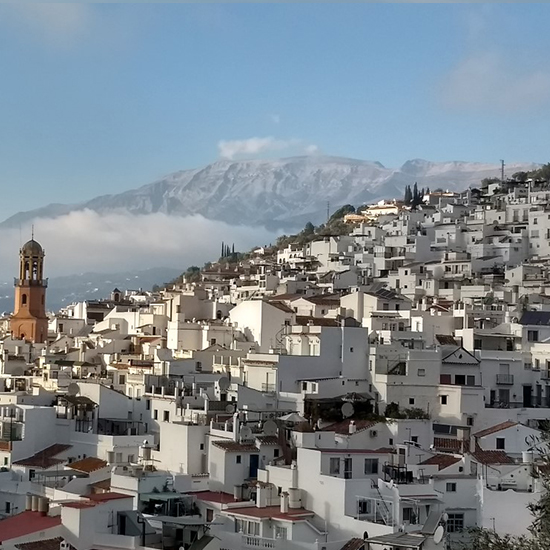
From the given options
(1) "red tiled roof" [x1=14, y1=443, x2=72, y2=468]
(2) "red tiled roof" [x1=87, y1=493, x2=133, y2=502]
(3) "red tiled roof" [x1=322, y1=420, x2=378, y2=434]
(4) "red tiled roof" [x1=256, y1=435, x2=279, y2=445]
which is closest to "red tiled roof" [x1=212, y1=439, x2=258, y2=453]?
(4) "red tiled roof" [x1=256, y1=435, x2=279, y2=445]

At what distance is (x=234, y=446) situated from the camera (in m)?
31.5

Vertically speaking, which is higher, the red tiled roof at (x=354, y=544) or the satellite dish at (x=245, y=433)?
the satellite dish at (x=245, y=433)

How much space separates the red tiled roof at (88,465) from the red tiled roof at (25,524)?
4079 mm

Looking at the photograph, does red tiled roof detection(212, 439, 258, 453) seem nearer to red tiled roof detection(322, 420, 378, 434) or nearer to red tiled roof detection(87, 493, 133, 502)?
red tiled roof detection(322, 420, 378, 434)

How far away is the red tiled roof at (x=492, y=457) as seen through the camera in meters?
29.9

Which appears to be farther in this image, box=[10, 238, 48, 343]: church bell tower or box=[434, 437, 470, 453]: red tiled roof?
box=[10, 238, 48, 343]: church bell tower

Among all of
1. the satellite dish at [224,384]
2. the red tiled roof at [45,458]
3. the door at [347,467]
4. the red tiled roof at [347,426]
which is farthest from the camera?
the satellite dish at [224,384]

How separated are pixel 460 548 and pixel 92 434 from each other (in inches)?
553

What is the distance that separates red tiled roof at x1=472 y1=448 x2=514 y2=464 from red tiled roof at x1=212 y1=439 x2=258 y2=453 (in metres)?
5.67

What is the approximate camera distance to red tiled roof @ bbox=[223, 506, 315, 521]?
27.2 meters

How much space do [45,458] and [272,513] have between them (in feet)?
32.2

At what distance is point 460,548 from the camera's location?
25.2 m

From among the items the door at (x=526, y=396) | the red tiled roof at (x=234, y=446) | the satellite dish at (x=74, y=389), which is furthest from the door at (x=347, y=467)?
the satellite dish at (x=74, y=389)

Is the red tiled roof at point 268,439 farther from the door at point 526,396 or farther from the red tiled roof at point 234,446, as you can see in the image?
the door at point 526,396
